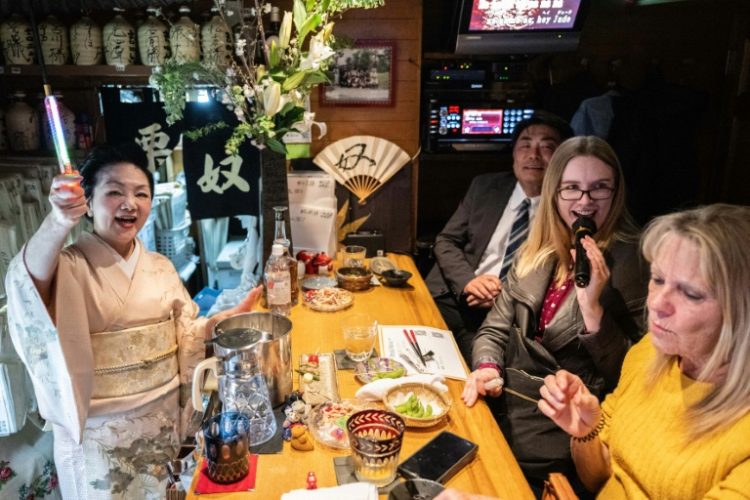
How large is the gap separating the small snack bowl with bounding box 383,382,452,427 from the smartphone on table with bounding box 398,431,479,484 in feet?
0.22

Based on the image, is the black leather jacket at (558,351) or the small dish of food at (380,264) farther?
the small dish of food at (380,264)

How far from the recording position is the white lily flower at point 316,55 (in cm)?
237

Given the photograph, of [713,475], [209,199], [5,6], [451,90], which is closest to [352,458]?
[713,475]

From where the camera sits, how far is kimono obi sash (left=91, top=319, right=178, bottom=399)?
5.89 ft

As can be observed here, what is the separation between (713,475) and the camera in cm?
121

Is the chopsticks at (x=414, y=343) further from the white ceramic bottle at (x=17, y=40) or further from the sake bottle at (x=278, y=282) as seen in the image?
the white ceramic bottle at (x=17, y=40)

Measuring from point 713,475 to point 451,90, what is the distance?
2968 millimetres

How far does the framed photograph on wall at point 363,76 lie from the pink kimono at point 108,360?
1736mm

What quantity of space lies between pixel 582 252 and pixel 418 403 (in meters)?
0.80

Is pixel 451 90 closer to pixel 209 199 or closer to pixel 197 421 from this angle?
pixel 209 199

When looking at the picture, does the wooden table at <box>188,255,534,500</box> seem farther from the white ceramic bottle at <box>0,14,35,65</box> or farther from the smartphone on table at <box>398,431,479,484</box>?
the white ceramic bottle at <box>0,14,35,65</box>

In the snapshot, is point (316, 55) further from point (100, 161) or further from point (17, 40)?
point (17, 40)

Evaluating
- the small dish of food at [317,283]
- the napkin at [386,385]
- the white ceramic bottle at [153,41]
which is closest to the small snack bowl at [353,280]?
the small dish of food at [317,283]

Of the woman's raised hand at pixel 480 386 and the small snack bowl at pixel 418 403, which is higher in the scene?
the small snack bowl at pixel 418 403
